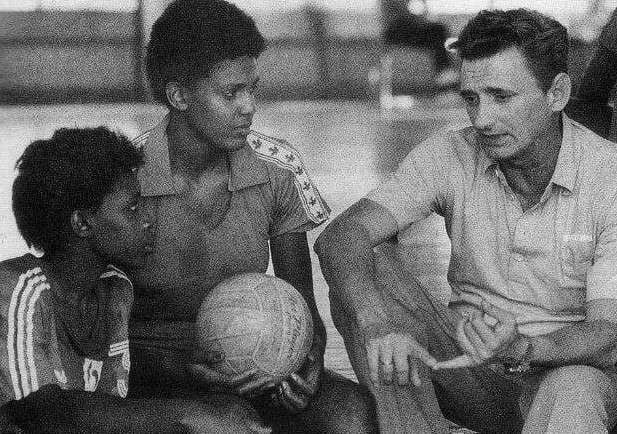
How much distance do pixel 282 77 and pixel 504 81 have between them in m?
13.4

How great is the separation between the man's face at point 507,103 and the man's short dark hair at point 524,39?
0.02 meters

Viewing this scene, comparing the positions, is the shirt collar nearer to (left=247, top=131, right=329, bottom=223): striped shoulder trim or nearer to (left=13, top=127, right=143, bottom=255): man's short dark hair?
(left=247, top=131, right=329, bottom=223): striped shoulder trim

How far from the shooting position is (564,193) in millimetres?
2930

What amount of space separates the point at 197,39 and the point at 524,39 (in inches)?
36.4

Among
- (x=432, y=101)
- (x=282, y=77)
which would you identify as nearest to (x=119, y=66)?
(x=282, y=77)

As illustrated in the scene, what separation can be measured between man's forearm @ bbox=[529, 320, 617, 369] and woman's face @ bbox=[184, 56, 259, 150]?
105 cm

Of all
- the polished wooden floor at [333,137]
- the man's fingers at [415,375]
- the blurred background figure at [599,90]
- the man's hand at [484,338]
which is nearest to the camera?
the man's hand at [484,338]

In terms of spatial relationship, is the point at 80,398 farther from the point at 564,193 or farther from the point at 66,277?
the point at 564,193

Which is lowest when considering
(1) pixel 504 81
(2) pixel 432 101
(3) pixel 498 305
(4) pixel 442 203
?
(2) pixel 432 101

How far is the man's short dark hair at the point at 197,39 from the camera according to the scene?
3133 millimetres

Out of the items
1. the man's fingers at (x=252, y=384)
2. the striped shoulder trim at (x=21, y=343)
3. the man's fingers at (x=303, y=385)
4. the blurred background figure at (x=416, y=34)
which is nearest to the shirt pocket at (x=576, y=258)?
the man's fingers at (x=303, y=385)

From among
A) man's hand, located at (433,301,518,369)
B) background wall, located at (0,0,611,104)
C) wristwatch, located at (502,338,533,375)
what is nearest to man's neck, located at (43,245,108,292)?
man's hand, located at (433,301,518,369)

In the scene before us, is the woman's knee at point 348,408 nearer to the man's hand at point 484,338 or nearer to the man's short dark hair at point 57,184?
the man's hand at point 484,338

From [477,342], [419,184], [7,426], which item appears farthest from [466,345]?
[7,426]
